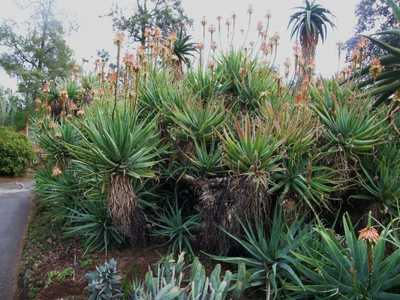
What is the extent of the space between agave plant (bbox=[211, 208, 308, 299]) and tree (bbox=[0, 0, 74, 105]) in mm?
22285

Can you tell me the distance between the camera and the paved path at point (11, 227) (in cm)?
605

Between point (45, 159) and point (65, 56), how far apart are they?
1974 cm

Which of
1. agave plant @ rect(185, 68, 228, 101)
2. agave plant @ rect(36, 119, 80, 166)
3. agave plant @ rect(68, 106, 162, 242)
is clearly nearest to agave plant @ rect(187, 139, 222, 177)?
agave plant @ rect(68, 106, 162, 242)

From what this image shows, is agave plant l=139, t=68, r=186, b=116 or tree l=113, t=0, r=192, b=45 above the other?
tree l=113, t=0, r=192, b=45

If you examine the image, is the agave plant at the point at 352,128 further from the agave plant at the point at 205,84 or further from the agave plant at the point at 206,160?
the agave plant at the point at 205,84

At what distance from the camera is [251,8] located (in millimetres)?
5609

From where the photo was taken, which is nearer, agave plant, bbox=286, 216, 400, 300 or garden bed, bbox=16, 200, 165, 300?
agave plant, bbox=286, 216, 400, 300

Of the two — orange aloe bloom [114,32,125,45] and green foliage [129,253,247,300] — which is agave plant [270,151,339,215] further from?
orange aloe bloom [114,32,125,45]

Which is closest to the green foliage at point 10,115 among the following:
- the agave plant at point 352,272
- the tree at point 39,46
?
the tree at point 39,46

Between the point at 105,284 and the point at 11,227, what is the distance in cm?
507

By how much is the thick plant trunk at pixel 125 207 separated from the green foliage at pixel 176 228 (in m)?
0.27

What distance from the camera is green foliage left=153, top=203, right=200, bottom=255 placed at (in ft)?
16.6

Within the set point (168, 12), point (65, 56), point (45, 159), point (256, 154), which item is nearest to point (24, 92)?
point (65, 56)

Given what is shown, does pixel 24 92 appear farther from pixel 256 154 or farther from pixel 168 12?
pixel 256 154
